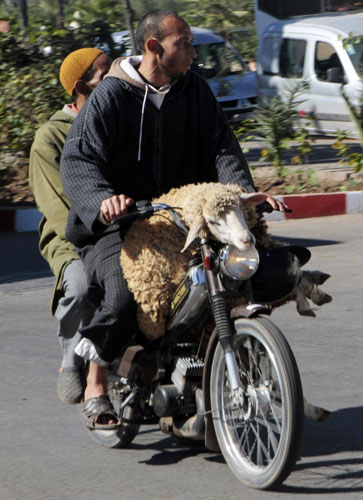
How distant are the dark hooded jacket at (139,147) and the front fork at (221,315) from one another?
46 centimetres

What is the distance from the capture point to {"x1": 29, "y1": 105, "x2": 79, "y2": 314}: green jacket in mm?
4434

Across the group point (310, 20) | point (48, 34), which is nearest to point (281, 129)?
point (48, 34)

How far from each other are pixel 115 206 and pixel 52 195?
2.91 ft

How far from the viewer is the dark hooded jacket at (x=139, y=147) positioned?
401cm

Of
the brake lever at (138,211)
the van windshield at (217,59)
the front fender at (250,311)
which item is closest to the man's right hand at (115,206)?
the brake lever at (138,211)

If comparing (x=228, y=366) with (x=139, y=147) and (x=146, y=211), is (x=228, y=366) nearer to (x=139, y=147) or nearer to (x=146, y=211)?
(x=146, y=211)

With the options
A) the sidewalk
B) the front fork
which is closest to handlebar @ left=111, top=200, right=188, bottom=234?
the front fork

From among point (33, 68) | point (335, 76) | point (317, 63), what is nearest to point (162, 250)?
point (33, 68)

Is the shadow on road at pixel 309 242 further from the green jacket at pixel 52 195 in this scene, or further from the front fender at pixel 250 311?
the front fender at pixel 250 311

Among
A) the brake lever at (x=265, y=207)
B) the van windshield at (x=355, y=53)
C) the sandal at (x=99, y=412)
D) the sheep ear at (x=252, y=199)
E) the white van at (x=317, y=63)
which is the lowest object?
the white van at (x=317, y=63)

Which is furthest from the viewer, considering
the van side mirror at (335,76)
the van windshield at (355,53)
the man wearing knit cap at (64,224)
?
the van windshield at (355,53)

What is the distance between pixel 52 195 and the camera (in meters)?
4.48

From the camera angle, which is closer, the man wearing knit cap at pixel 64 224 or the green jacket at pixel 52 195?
the man wearing knit cap at pixel 64 224

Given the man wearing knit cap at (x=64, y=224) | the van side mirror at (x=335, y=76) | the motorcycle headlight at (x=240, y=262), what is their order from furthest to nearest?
the van side mirror at (x=335, y=76), the man wearing knit cap at (x=64, y=224), the motorcycle headlight at (x=240, y=262)
